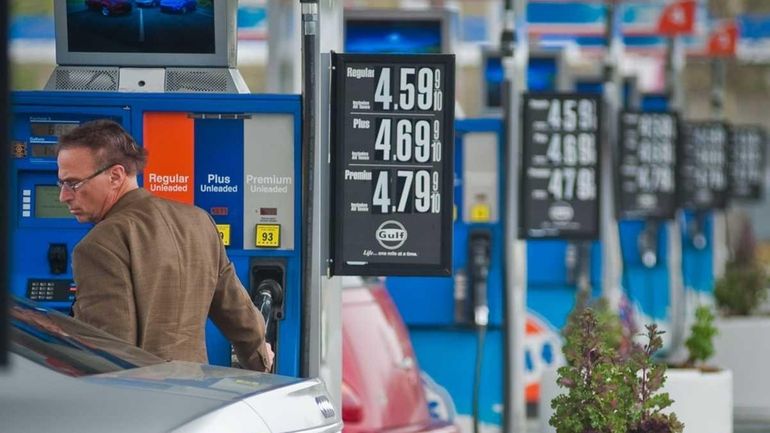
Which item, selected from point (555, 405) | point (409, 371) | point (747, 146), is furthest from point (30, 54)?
point (555, 405)

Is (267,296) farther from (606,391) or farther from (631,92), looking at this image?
(631,92)

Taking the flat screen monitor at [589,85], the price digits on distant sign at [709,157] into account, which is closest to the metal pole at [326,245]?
the price digits on distant sign at [709,157]

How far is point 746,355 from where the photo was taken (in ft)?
52.3

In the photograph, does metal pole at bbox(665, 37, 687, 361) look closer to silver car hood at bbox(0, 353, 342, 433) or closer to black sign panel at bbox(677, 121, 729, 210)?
black sign panel at bbox(677, 121, 729, 210)

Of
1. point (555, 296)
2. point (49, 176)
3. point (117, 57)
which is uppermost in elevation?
point (117, 57)

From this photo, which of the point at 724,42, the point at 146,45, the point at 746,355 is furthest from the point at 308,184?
the point at 724,42

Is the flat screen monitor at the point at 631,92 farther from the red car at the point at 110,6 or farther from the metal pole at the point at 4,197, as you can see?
the metal pole at the point at 4,197

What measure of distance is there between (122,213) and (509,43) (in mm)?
5050

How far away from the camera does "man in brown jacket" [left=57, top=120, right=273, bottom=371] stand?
727cm

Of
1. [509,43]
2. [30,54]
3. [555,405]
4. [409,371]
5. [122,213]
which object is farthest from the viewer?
[30,54]

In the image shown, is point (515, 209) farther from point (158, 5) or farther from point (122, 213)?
point (122, 213)

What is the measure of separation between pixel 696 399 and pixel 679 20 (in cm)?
1168

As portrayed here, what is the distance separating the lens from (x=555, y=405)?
8398mm

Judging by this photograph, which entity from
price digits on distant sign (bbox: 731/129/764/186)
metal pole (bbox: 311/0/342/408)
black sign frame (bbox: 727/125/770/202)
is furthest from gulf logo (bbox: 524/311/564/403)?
price digits on distant sign (bbox: 731/129/764/186)
